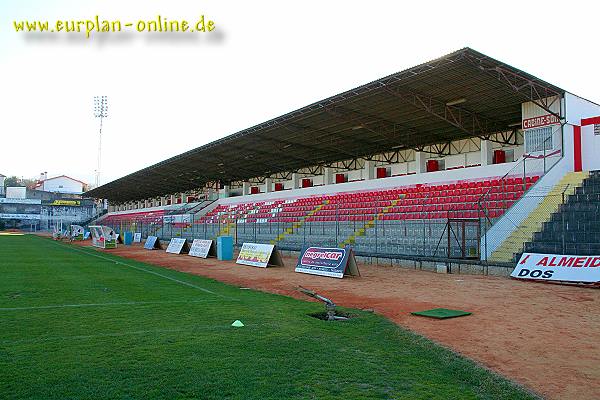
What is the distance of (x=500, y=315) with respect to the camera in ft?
31.0

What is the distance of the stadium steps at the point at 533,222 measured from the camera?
56.7 feet

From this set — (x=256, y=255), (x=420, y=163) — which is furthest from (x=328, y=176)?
(x=256, y=255)

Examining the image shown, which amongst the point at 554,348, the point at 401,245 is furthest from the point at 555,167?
the point at 554,348

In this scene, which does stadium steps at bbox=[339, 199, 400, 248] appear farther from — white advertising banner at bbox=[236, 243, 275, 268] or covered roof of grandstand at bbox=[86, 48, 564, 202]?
covered roof of grandstand at bbox=[86, 48, 564, 202]

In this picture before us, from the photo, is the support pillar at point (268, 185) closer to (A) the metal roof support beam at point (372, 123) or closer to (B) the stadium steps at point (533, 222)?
(A) the metal roof support beam at point (372, 123)

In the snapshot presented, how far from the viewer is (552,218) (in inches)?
704

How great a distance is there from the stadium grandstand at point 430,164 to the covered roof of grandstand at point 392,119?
0.08m

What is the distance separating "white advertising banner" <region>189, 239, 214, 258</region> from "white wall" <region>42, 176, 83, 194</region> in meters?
100

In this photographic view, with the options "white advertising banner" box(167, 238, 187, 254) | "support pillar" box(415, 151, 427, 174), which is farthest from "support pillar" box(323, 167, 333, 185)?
"white advertising banner" box(167, 238, 187, 254)

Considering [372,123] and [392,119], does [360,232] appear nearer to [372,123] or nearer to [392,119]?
[392,119]

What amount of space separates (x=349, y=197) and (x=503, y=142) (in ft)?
35.2

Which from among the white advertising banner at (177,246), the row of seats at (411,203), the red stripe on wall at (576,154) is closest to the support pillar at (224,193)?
the row of seats at (411,203)

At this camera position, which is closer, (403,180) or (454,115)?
(454,115)

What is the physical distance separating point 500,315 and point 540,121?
15463 mm
